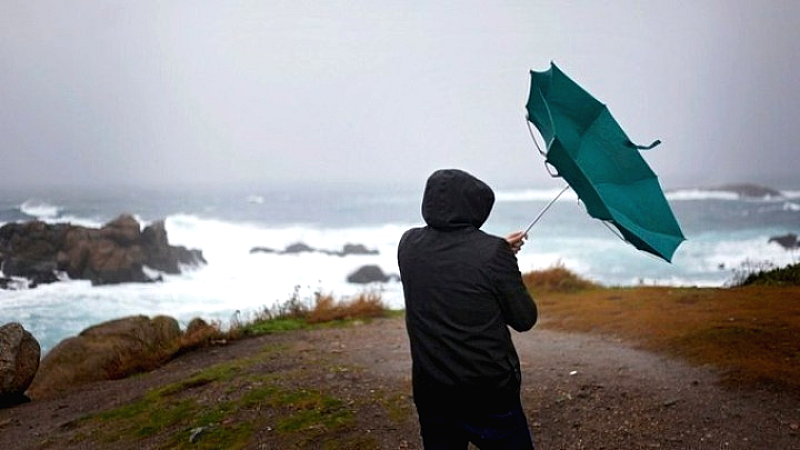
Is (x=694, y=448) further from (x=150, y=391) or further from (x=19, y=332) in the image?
(x=19, y=332)

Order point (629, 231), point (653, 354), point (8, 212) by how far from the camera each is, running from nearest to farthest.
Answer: point (629, 231)
point (653, 354)
point (8, 212)

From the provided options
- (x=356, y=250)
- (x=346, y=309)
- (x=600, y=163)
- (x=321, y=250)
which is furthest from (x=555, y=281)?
(x=600, y=163)

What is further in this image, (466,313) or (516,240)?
(516,240)

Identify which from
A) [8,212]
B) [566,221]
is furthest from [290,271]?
[566,221]

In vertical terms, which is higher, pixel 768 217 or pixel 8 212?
pixel 8 212

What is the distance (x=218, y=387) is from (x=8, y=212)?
744 centimetres

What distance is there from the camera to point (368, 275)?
14.9 m

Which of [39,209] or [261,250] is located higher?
[39,209]

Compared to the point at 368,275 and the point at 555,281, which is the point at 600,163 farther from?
the point at 368,275

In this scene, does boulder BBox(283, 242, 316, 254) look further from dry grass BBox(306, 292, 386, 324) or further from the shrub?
the shrub

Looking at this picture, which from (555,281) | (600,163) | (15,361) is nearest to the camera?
(600,163)

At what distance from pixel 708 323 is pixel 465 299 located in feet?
15.6

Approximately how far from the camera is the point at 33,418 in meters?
6.69

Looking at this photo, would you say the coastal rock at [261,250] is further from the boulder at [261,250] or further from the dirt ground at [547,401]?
the dirt ground at [547,401]
